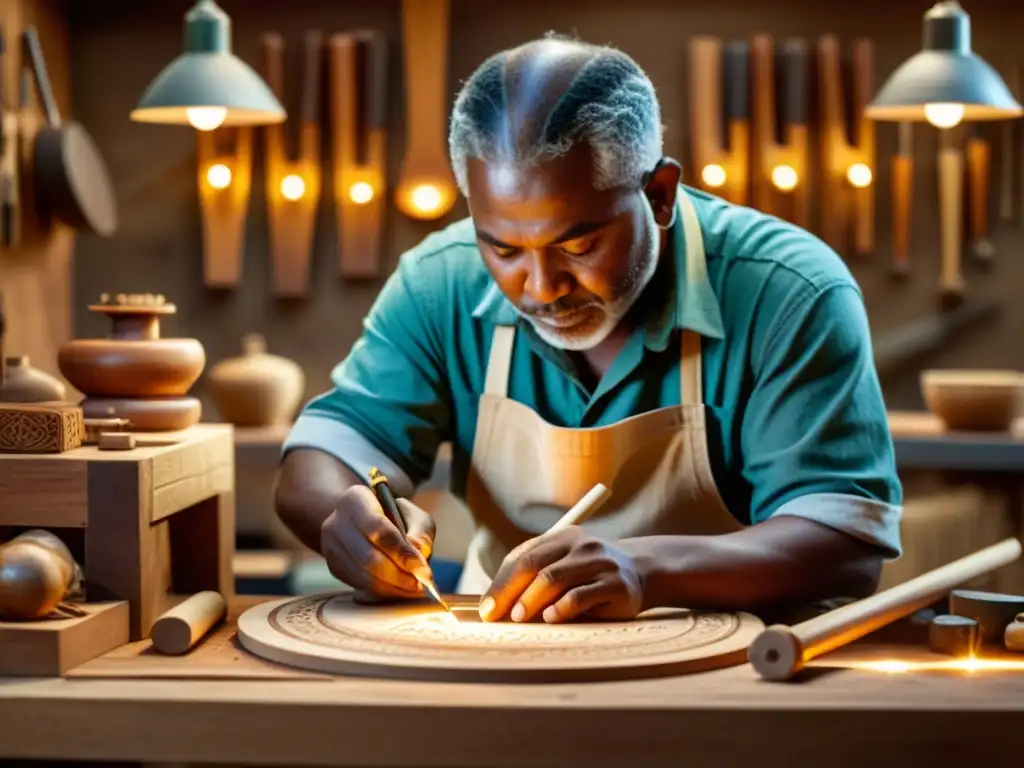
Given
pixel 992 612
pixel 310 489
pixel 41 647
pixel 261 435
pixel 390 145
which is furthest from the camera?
pixel 390 145

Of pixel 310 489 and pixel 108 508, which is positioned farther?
pixel 310 489

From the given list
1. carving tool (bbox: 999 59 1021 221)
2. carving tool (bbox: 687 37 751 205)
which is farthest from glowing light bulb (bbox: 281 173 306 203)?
carving tool (bbox: 999 59 1021 221)

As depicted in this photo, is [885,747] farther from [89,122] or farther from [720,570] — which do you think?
[89,122]

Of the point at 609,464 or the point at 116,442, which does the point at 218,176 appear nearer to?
the point at 609,464

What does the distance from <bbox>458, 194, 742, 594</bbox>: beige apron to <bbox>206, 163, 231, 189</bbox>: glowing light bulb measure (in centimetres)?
320

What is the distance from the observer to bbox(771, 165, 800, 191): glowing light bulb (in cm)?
584

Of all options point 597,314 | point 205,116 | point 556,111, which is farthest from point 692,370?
point 205,116

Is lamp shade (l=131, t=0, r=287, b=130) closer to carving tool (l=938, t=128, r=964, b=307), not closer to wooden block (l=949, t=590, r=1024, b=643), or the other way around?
carving tool (l=938, t=128, r=964, b=307)

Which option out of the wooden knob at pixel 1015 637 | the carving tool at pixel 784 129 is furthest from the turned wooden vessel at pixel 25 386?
the carving tool at pixel 784 129

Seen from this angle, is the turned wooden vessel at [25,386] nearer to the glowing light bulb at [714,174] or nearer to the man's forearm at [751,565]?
the man's forearm at [751,565]

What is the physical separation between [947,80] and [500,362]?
248cm

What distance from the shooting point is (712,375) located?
283 cm

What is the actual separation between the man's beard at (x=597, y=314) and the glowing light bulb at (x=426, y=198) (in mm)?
3136

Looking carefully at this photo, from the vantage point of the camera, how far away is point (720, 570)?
247 centimetres
